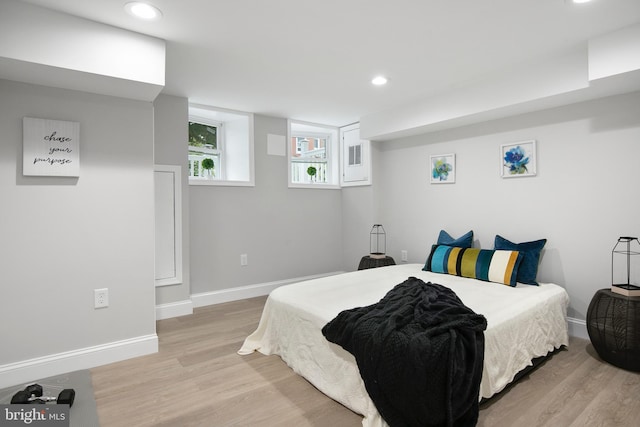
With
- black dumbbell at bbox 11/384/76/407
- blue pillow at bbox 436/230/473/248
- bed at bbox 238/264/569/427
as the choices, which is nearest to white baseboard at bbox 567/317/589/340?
bed at bbox 238/264/569/427

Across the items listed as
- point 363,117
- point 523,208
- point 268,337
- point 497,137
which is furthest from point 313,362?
point 363,117

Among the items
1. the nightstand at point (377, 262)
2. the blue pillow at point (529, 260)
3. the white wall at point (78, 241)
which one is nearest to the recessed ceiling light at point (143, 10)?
the white wall at point (78, 241)

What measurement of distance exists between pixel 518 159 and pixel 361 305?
2.19 metres

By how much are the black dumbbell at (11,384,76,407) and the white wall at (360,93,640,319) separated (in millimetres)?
3535

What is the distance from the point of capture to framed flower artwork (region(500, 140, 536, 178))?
125 inches

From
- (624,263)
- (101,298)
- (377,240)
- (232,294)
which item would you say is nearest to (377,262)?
(377,240)

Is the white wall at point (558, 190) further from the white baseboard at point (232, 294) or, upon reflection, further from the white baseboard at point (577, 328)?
the white baseboard at point (232, 294)

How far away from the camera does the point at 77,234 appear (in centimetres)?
244

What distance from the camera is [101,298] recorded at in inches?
98.9

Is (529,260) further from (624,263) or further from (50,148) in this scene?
(50,148)

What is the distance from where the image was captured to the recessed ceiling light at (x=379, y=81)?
3158mm

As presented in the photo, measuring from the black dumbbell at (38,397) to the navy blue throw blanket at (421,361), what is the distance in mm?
1564

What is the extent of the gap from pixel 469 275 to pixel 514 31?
2.00m

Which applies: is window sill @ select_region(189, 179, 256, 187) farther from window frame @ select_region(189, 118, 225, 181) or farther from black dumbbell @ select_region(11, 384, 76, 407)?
black dumbbell @ select_region(11, 384, 76, 407)
